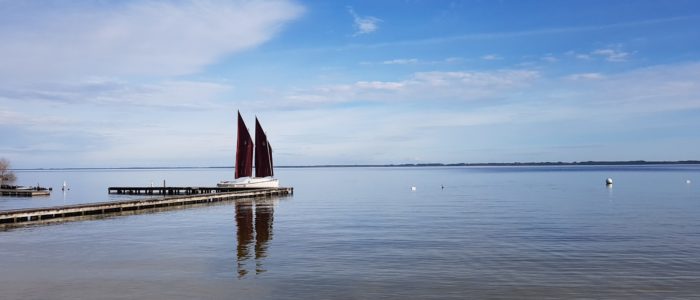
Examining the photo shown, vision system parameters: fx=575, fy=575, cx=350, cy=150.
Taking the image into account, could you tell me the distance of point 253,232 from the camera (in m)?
31.8

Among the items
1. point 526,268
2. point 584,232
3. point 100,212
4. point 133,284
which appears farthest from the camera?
point 100,212

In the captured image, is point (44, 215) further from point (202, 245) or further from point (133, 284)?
point (133, 284)

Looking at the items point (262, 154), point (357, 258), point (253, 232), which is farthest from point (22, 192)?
point (357, 258)

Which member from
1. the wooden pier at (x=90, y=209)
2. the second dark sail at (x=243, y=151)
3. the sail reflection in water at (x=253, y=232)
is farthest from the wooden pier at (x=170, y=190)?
the sail reflection in water at (x=253, y=232)

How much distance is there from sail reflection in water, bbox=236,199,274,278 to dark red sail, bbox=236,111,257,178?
1785 cm

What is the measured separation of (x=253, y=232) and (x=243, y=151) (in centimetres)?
3979

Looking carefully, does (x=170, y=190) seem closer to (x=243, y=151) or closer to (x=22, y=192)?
(x=243, y=151)

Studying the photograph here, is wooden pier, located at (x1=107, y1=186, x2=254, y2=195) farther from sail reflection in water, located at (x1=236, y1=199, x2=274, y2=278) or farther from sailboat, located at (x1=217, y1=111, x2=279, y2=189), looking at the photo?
sail reflection in water, located at (x1=236, y1=199, x2=274, y2=278)

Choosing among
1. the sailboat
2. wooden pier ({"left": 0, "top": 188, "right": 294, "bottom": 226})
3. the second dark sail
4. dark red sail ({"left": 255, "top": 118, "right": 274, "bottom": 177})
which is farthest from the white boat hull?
wooden pier ({"left": 0, "top": 188, "right": 294, "bottom": 226})

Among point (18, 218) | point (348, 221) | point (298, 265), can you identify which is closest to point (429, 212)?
point (348, 221)

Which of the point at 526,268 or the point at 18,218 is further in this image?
the point at 18,218

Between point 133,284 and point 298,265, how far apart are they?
5.81 metres

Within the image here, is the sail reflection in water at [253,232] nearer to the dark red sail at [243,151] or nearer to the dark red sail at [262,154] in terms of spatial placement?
the dark red sail at [243,151]

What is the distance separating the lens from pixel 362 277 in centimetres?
1889
